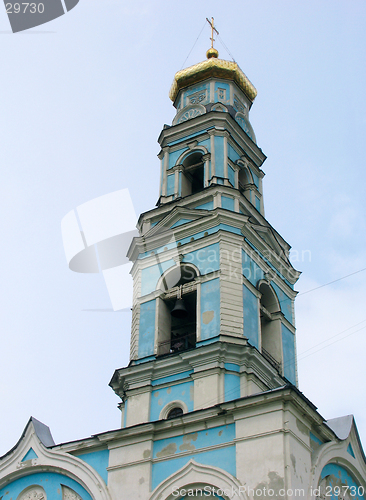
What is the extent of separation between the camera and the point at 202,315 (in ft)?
53.2

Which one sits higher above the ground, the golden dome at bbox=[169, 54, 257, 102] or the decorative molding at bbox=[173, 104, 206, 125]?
the golden dome at bbox=[169, 54, 257, 102]

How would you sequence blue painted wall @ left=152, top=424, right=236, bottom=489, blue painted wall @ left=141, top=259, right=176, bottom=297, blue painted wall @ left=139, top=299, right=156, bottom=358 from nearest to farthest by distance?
blue painted wall @ left=152, top=424, right=236, bottom=489 < blue painted wall @ left=139, top=299, right=156, bottom=358 < blue painted wall @ left=141, top=259, right=176, bottom=297

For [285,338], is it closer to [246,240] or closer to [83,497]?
[246,240]

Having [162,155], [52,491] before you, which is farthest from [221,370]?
[162,155]

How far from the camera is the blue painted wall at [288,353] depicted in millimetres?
17375

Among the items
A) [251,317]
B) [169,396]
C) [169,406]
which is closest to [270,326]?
[251,317]

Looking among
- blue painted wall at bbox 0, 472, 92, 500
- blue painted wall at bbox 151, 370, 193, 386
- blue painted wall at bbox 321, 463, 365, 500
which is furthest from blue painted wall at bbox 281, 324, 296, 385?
blue painted wall at bbox 0, 472, 92, 500

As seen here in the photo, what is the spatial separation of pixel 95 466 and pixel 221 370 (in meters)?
3.19

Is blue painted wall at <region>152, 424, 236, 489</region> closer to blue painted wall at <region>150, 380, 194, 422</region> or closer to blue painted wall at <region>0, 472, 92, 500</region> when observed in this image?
blue painted wall at <region>0, 472, 92, 500</region>

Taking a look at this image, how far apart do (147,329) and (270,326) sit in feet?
10.4

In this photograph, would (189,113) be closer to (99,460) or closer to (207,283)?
(207,283)

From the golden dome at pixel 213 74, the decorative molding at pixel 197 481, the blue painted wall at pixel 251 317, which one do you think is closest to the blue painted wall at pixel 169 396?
the blue painted wall at pixel 251 317

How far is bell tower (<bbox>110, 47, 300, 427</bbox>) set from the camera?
15.4m

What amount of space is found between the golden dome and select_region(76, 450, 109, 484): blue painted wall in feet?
43.7
